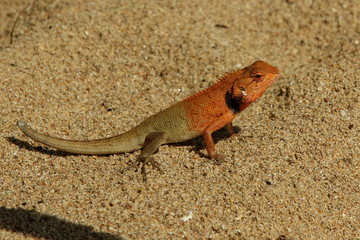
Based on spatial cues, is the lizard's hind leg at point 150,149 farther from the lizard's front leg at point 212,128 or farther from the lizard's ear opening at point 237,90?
the lizard's ear opening at point 237,90

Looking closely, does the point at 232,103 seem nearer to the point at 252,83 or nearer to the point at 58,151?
the point at 252,83

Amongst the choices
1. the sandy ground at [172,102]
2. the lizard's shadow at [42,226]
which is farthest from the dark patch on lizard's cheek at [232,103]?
the lizard's shadow at [42,226]

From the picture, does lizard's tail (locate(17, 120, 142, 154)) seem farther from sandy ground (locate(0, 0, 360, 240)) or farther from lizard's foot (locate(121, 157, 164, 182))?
lizard's foot (locate(121, 157, 164, 182))

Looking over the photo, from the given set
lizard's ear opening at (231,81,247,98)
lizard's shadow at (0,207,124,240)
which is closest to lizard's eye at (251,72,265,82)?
lizard's ear opening at (231,81,247,98)

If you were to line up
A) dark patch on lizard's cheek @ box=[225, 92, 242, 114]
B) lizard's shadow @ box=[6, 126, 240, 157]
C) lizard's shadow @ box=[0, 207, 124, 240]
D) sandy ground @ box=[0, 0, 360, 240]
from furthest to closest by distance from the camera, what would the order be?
lizard's shadow @ box=[6, 126, 240, 157]
dark patch on lizard's cheek @ box=[225, 92, 242, 114]
sandy ground @ box=[0, 0, 360, 240]
lizard's shadow @ box=[0, 207, 124, 240]

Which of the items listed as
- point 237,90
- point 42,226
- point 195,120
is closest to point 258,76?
point 237,90

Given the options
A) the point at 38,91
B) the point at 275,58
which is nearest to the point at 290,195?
the point at 275,58
